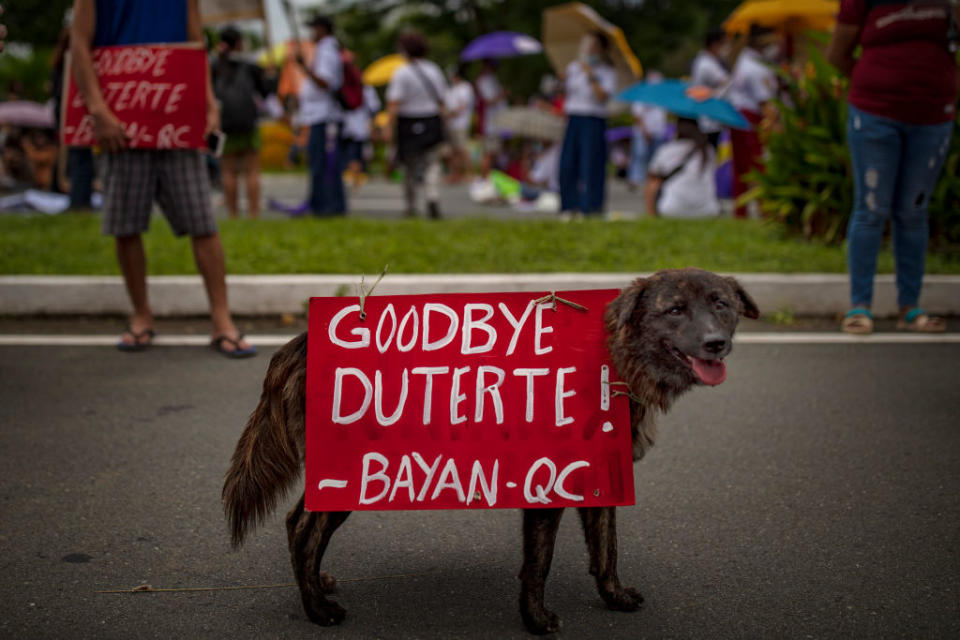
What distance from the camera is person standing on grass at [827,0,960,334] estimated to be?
5.03 m

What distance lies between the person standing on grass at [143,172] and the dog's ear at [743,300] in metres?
3.16

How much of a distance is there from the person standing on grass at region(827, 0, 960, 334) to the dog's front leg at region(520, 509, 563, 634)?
12.1 ft

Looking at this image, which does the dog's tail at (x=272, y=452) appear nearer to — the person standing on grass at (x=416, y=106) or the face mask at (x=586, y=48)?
the person standing on grass at (x=416, y=106)

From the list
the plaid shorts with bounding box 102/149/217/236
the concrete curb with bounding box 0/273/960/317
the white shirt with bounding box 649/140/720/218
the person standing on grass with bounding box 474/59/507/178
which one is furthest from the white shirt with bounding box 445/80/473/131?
the plaid shorts with bounding box 102/149/217/236

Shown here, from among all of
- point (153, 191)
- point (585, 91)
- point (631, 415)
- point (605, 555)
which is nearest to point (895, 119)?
point (631, 415)

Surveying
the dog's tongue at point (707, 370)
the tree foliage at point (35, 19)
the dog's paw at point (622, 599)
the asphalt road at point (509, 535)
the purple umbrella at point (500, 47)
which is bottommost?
the asphalt road at point (509, 535)

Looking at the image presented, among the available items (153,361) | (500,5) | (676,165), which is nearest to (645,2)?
(500,5)

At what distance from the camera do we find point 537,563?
A: 239 cm

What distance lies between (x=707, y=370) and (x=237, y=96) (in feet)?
25.7

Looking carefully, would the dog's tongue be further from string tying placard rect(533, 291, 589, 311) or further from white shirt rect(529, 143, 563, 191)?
white shirt rect(529, 143, 563, 191)

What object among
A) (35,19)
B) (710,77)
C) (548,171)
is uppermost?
(35,19)

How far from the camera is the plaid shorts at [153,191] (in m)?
4.90

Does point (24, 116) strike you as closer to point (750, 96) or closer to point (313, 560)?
point (750, 96)

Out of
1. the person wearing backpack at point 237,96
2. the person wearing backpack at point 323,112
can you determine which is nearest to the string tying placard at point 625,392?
the person wearing backpack at point 237,96
